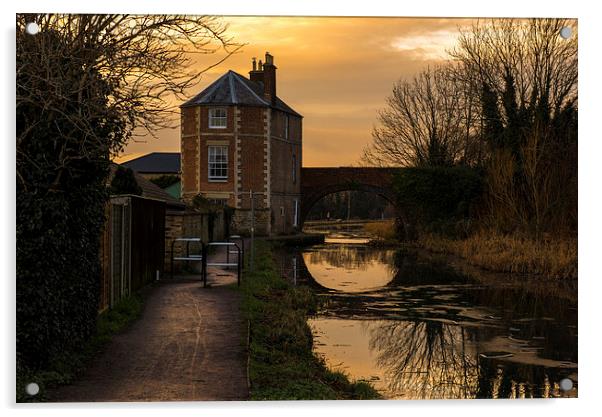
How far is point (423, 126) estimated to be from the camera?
103 feet

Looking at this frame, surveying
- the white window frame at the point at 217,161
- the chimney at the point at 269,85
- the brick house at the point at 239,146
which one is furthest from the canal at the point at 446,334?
the chimney at the point at 269,85

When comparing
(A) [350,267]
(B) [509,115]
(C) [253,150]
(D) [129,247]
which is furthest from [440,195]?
(D) [129,247]

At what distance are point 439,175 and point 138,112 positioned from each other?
78.7ft

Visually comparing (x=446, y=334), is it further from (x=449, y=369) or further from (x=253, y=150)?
(x=253, y=150)

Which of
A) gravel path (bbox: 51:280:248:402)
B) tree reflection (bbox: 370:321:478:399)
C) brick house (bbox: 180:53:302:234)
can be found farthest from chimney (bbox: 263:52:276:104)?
gravel path (bbox: 51:280:248:402)

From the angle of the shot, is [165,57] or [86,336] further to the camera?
[86,336]

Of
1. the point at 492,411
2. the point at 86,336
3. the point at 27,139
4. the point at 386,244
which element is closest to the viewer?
the point at 27,139

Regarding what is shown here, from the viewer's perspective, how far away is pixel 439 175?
30.5 metres

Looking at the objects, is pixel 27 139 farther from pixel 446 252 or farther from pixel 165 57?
pixel 446 252

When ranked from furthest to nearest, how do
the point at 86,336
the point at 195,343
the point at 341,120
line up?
1. the point at 341,120
2. the point at 195,343
3. the point at 86,336

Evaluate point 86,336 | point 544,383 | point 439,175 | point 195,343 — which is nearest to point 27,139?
point 86,336

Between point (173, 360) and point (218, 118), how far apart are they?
89.4 feet

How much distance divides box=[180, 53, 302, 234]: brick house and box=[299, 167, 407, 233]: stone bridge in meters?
3.32

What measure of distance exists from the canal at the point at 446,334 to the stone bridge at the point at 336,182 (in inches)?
714
